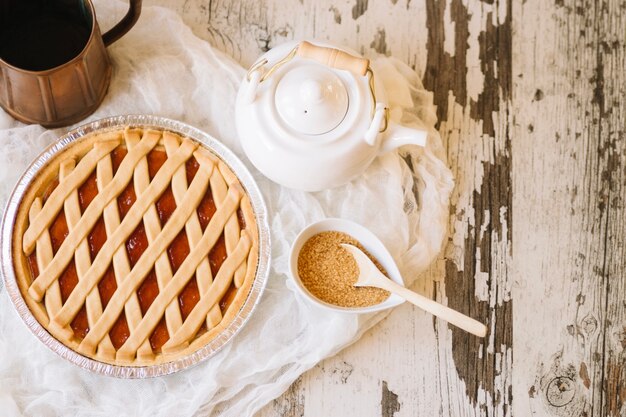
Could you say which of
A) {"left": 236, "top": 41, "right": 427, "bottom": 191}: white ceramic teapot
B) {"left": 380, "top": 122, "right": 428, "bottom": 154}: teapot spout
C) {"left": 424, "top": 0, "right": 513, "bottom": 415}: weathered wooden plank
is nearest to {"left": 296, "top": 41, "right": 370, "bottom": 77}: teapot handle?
{"left": 236, "top": 41, "right": 427, "bottom": 191}: white ceramic teapot

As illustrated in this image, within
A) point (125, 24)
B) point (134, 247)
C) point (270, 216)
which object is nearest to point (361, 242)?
point (270, 216)

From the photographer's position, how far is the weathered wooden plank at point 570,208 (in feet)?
4.39

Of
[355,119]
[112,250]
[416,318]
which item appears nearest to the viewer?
[355,119]

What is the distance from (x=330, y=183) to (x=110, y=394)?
0.56m

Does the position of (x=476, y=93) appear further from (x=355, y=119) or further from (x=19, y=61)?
(x=19, y=61)

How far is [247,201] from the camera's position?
1233 millimetres

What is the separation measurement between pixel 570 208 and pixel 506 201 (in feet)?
0.45

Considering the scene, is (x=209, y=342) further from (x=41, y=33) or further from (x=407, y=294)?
(x=41, y=33)

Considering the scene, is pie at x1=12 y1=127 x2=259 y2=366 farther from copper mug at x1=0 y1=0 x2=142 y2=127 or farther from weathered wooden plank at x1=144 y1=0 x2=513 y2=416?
weathered wooden plank at x1=144 y1=0 x2=513 y2=416

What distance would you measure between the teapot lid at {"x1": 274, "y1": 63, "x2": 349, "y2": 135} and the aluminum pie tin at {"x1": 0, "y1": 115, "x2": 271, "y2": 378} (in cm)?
21

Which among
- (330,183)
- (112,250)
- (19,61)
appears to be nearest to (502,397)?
(330,183)

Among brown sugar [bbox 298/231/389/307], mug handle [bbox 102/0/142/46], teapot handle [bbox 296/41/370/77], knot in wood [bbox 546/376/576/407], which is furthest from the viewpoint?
knot in wood [bbox 546/376/576/407]

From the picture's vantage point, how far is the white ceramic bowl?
1.20m

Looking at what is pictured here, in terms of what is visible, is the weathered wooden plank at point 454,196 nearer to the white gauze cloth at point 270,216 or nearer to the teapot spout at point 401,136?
the white gauze cloth at point 270,216
